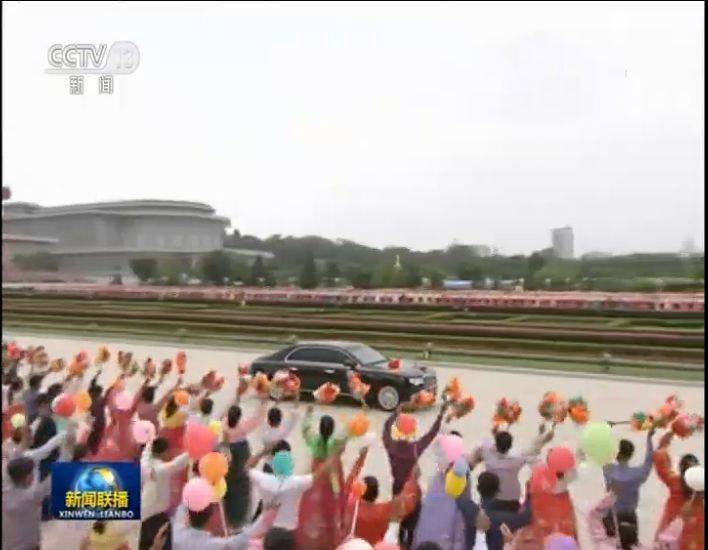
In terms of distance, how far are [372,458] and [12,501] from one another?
151 cm

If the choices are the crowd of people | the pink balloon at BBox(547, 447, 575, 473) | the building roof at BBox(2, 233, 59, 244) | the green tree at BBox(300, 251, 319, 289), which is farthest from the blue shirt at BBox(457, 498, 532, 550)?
the building roof at BBox(2, 233, 59, 244)

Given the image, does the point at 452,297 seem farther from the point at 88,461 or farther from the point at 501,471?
the point at 88,461

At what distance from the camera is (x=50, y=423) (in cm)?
311

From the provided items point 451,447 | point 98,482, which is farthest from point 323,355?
point 98,482

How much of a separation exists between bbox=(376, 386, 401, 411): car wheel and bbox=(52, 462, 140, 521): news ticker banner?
3.62 ft

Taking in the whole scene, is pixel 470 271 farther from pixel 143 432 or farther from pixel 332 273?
pixel 143 432

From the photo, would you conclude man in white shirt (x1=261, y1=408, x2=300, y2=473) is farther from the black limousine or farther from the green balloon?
the green balloon

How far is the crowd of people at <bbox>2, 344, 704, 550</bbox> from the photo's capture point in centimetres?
254

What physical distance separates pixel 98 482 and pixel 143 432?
276 millimetres

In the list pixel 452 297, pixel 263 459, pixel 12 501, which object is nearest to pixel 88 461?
pixel 12 501

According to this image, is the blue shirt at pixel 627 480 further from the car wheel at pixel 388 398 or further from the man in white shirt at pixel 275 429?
the man in white shirt at pixel 275 429

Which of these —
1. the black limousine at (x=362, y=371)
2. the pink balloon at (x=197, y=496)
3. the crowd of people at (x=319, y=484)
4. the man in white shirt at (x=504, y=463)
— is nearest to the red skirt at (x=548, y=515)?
the crowd of people at (x=319, y=484)

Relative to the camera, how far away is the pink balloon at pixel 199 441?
2906 mm

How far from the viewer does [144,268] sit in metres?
3.29
